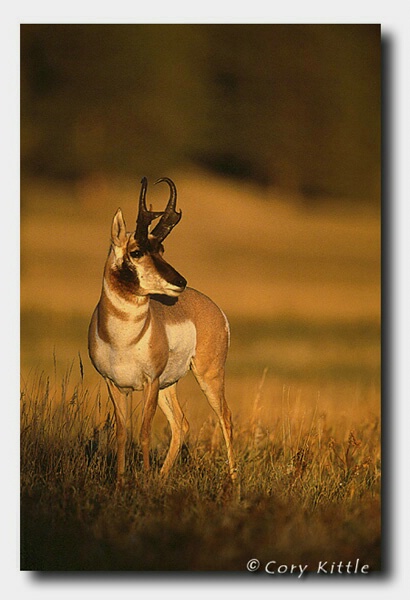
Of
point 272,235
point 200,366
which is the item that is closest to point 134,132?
point 272,235

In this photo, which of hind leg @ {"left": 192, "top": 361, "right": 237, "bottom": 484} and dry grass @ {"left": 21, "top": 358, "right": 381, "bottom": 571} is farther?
hind leg @ {"left": 192, "top": 361, "right": 237, "bottom": 484}

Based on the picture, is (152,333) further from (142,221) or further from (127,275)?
(142,221)

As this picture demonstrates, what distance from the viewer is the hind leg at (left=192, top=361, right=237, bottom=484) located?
425 centimetres

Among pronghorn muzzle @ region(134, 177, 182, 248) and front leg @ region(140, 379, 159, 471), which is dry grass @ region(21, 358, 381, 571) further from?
pronghorn muzzle @ region(134, 177, 182, 248)

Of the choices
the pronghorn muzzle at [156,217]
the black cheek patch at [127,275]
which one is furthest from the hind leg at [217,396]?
the pronghorn muzzle at [156,217]

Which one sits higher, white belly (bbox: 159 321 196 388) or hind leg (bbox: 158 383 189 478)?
white belly (bbox: 159 321 196 388)

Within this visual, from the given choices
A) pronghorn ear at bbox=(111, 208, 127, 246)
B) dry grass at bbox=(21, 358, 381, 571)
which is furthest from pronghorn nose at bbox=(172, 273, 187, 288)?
dry grass at bbox=(21, 358, 381, 571)

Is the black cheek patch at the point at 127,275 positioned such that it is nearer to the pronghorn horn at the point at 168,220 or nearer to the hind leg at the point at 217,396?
the pronghorn horn at the point at 168,220

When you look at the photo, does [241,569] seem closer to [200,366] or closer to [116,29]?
[200,366]

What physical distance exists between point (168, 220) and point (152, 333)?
48 centimetres

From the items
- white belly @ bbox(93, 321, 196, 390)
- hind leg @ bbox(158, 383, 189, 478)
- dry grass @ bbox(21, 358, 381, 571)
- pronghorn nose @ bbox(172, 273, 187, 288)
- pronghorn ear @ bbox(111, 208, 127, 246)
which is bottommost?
dry grass @ bbox(21, 358, 381, 571)

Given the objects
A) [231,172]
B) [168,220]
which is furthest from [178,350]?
[231,172]

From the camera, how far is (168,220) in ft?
13.8
